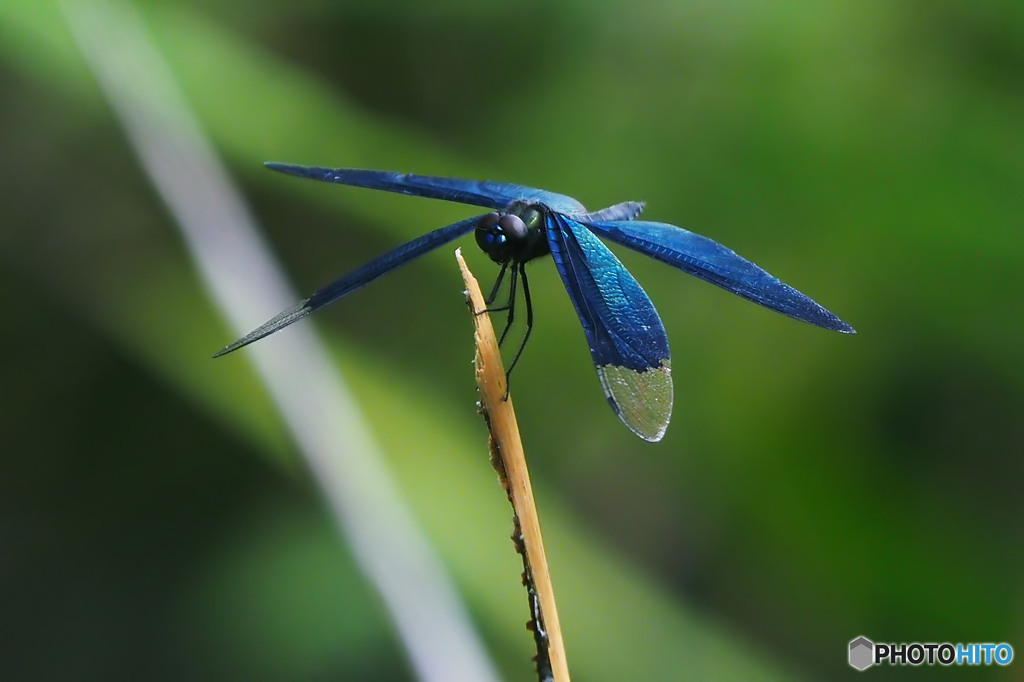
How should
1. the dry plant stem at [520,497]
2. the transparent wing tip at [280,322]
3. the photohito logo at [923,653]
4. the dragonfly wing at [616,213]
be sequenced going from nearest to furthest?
the dry plant stem at [520,497]
the transparent wing tip at [280,322]
the dragonfly wing at [616,213]
the photohito logo at [923,653]

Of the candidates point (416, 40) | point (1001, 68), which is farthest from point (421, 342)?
point (1001, 68)

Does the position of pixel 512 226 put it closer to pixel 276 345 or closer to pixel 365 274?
pixel 365 274

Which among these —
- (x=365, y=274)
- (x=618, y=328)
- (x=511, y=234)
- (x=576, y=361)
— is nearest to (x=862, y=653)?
(x=576, y=361)

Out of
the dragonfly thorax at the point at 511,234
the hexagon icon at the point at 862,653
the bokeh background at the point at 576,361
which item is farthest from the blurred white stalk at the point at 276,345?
the hexagon icon at the point at 862,653

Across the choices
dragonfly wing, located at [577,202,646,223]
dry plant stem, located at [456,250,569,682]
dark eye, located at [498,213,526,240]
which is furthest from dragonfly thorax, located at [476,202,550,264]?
dry plant stem, located at [456,250,569,682]

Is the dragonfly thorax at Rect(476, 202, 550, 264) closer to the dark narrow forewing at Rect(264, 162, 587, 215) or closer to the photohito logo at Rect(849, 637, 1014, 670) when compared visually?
the dark narrow forewing at Rect(264, 162, 587, 215)

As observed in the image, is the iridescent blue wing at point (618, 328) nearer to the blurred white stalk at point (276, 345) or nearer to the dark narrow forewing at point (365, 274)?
the dark narrow forewing at point (365, 274)

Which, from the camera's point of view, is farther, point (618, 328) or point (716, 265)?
point (716, 265)

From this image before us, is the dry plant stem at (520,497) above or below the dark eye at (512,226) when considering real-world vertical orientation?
below
